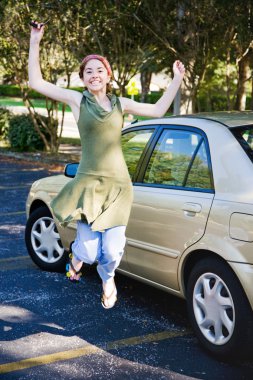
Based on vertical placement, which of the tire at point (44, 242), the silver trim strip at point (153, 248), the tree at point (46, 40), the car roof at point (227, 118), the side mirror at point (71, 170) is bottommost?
the tire at point (44, 242)

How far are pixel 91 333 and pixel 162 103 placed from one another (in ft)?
5.47

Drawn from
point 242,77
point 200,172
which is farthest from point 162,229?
point 242,77

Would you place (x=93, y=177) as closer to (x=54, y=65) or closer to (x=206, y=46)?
(x=206, y=46)

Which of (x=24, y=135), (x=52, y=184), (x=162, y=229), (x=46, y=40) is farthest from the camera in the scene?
(x=24, y=135)

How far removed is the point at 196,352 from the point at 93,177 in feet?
4.33

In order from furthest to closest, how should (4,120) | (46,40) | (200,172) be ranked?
(4,120) → (46,40) → (200,172)

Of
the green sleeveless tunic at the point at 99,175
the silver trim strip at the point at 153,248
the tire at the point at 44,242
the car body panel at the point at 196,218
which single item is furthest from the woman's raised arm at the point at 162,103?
the tire at the point at 44,242

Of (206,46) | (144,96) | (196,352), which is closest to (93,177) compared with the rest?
(196,352)

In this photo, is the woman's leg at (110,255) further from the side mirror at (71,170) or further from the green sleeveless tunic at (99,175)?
the side mirror at (71,170)

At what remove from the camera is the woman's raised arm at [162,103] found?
165 inches

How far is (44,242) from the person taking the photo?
6.12 meters

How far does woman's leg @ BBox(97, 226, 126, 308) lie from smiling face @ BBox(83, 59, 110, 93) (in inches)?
36.0

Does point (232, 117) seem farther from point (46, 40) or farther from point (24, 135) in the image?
point (24, 135)

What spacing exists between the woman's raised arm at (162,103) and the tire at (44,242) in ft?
6.70
